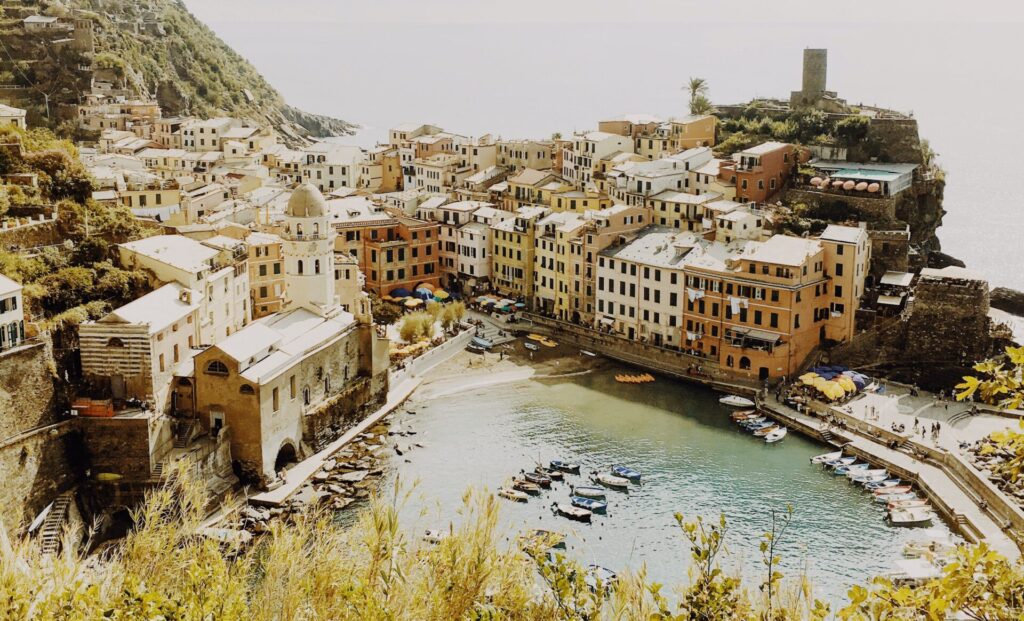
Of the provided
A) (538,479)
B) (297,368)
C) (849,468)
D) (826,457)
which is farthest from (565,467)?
(297,368)

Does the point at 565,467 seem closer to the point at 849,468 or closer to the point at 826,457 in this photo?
the point at 826,457

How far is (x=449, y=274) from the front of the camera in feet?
188

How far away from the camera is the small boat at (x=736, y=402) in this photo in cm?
4234

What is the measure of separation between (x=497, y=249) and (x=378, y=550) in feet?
134

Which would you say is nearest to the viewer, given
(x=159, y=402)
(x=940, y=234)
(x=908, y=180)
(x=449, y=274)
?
(x=159, y=402)

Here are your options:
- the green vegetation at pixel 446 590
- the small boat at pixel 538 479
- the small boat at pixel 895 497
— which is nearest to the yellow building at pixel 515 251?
the small boat at pixel 538 479

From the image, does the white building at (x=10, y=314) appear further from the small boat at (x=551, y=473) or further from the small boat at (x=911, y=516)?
the small boat at (x=911, y=516)

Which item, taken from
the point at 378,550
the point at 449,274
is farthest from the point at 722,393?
the point at 378,550

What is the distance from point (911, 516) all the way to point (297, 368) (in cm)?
2022

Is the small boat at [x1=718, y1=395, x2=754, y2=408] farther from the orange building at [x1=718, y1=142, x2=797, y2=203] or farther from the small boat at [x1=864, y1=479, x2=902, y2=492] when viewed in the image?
the orange building at [x1=718, y1=142, x2=797, y2=203]

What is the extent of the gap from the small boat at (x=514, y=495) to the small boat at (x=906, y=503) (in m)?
11.3

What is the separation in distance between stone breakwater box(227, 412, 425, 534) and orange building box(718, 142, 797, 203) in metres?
22.1

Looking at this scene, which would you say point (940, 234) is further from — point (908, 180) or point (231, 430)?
point (231, 430)

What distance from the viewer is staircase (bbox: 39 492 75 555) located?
29.1 metres
